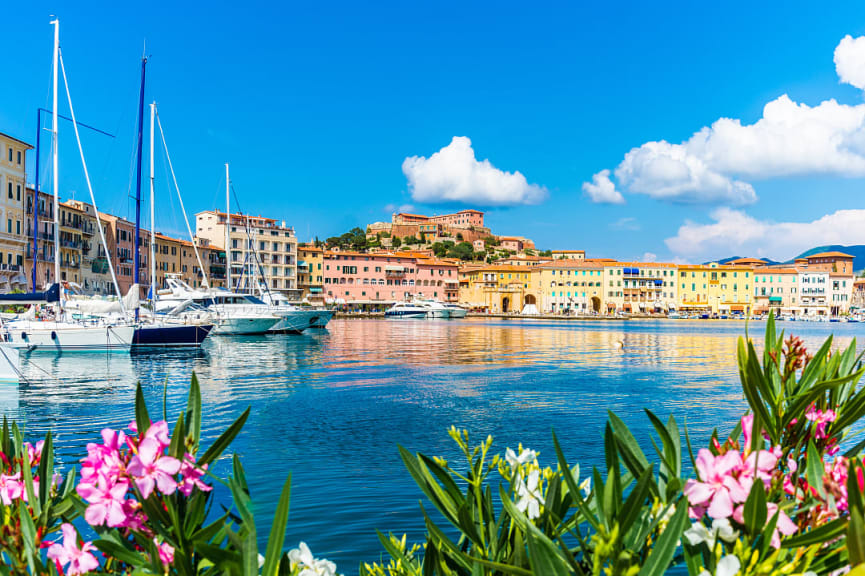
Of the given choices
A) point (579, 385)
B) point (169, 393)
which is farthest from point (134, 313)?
point (579, 385)

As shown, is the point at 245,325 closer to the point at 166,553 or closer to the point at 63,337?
the point at 63,337

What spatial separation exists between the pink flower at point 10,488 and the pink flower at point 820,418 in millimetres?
2574

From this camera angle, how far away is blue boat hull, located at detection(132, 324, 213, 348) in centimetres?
2605

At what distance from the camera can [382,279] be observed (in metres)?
96.1

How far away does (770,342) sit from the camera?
2084 millimetres

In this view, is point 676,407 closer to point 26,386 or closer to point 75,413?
point 75,413

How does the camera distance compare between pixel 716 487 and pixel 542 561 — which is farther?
pixel 716 487

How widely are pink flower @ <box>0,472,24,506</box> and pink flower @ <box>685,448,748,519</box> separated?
6.78 ft

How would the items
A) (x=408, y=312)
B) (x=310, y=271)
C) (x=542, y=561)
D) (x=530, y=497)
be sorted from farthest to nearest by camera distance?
(x=310, y=271)
(x=408, y=312)
(x=530, y=497)
(x=542, y=561)

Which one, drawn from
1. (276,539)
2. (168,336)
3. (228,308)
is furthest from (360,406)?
(228,308)

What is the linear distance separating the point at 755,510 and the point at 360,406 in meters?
13.5

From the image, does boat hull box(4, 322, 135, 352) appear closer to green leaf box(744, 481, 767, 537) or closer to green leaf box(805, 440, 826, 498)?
green leaf box(805, 440, 826, 498)

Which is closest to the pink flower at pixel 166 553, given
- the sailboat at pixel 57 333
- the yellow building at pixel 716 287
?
the sailboat at pixel 57 333

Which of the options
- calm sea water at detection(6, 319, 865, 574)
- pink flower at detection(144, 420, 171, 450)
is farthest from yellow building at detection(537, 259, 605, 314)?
pink flower at detection(144, 420, 171, 450)
